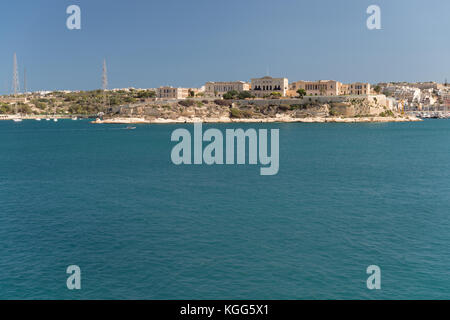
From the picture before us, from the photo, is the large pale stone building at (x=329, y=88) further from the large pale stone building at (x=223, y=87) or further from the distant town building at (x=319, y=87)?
the large pale stone building at (x=223, y=87)

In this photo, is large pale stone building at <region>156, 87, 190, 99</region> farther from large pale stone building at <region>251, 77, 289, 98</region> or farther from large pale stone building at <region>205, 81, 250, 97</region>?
large pale stone building at <region>251, 77, 289, 98</region>

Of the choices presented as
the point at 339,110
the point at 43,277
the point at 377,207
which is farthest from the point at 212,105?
the point at 43,277

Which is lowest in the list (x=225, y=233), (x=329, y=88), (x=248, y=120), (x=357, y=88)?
(x=225, y=233)

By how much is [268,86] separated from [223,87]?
1219cm

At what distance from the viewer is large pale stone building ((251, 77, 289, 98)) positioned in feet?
342

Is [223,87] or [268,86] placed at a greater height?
[223,87]

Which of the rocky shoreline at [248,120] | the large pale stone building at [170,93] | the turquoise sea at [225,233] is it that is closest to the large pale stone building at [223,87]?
the large pale stone building at [170,93]

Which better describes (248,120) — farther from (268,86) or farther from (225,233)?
(225,233)

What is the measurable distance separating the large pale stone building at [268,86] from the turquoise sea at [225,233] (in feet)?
256

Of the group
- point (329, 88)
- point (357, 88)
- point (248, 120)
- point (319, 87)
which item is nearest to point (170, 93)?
point (248, 120)

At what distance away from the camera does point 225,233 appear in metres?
14.4
